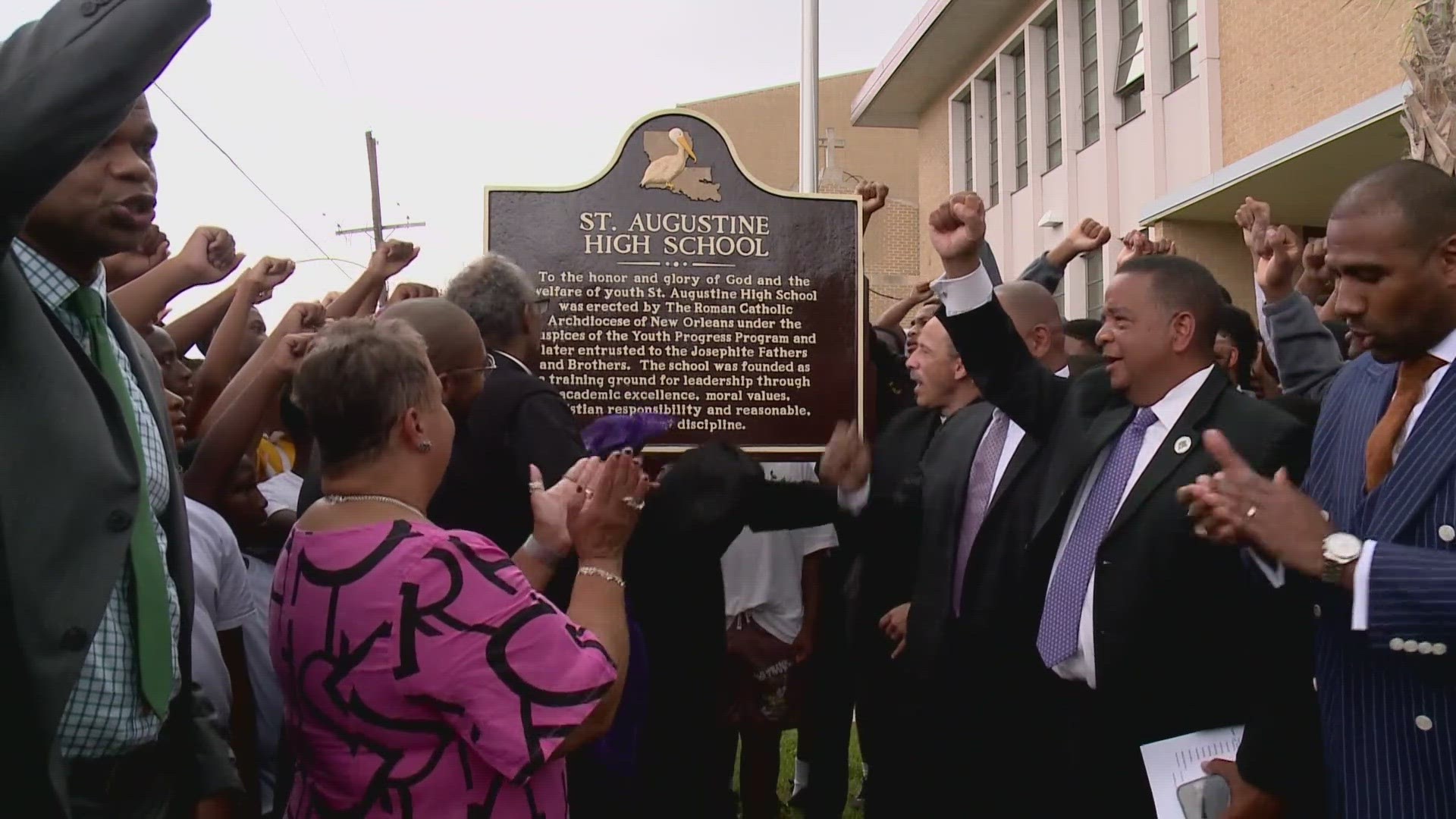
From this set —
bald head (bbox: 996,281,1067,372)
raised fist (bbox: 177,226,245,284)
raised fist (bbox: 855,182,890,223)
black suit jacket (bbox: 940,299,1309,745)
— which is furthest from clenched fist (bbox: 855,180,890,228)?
raised fist (bbox: 177,226,245,284)

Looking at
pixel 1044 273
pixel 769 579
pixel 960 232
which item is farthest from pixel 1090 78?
pixel 960 232

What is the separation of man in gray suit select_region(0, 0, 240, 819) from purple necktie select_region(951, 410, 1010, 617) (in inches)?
92.7

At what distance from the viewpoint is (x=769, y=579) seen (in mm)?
4887

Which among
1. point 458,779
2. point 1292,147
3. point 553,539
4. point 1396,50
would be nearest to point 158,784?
point 458,779

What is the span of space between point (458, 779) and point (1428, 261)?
7.19 ft

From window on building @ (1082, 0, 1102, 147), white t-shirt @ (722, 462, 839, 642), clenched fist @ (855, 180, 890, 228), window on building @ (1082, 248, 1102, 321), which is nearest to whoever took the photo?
clenched fist @ (855, 180, 890, 228)

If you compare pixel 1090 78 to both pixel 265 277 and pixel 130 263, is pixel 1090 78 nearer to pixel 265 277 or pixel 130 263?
pixel 265 277

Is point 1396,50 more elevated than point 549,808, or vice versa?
point 1396,50

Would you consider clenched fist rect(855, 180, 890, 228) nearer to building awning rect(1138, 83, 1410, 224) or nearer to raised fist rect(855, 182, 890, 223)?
raised fist rect(855, 182, 890, 223)

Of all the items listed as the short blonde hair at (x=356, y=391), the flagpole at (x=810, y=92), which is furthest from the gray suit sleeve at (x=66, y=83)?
the flagpole at (x=810, y=92)

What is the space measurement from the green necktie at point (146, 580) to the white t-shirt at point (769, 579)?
310 cm

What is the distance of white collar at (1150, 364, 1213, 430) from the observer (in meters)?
3.19

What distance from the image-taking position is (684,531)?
3.21 m

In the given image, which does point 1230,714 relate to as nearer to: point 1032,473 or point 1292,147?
point 1032,473
